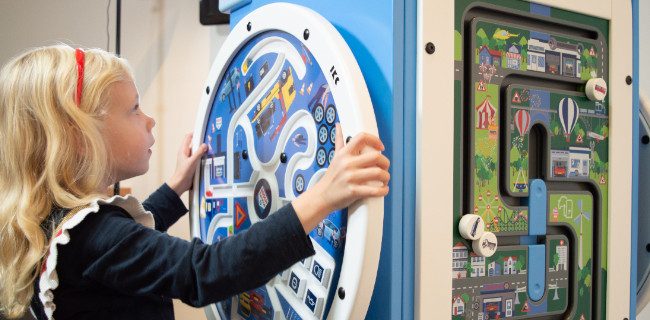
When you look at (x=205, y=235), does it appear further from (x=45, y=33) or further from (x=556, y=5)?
(x=45, y=33)

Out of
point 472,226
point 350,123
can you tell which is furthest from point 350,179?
point 472,226

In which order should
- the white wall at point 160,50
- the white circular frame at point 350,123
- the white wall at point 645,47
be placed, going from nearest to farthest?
the white circular frame at point 350,123 < the white wall at point 645,47 < the white wall at point 160,50

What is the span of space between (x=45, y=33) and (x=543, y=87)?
185 centimetres

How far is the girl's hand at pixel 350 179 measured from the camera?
61 cm

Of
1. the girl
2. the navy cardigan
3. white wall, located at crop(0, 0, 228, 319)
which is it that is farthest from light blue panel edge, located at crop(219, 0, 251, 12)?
white wall, located at crop(0, 0, 228, 319)

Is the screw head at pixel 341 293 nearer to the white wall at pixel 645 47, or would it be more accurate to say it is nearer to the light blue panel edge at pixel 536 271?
the light blue panel edge at pixel 536 271

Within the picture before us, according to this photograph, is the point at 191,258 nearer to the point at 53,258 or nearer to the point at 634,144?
the point at 53,258

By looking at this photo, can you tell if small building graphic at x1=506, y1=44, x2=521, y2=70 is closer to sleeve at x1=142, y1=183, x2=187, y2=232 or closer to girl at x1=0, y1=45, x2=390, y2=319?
girl at x1=0, y1=45, x2=390, y2=319

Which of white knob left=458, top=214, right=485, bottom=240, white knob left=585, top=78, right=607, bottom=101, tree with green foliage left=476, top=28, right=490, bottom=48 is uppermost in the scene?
tree with green foliage left=476, top=28, right=490, bottom=48

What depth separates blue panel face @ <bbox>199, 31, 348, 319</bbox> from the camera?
72cm

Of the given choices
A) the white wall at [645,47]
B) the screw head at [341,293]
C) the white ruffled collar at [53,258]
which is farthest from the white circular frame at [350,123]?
the white wall at [645,47]

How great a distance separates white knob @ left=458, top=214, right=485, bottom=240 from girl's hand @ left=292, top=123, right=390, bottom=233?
0.42ft

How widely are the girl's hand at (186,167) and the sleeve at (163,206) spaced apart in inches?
0.7

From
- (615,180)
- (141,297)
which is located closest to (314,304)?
(141,297)
